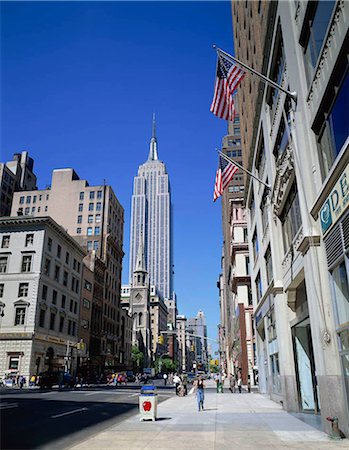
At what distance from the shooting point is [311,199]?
14789 mm

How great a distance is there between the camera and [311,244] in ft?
46.0

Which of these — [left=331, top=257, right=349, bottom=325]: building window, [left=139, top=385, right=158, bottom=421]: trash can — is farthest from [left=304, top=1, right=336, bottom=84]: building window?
[left=139, top=385, right=158, bottom=421]: trash can

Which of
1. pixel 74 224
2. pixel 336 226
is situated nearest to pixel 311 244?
pixel 336 226

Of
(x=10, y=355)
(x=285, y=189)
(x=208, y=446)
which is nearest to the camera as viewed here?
(x=208, y=446)

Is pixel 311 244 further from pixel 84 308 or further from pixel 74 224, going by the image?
pixel 74 224

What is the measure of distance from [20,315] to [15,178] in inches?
2883

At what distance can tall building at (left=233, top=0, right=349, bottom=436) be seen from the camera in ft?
39.3

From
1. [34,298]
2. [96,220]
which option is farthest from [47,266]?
[96,220]

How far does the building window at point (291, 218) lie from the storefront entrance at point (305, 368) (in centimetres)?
427

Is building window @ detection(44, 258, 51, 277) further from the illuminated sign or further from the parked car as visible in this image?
the illuminated sign

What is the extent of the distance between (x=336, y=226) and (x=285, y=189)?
7.87 metres

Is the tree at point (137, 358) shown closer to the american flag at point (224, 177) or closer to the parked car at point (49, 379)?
the parked car at point (49, 379)

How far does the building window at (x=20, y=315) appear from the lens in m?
53.1

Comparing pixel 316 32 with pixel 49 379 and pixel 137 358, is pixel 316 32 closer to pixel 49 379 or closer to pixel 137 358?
pixel 49 379
